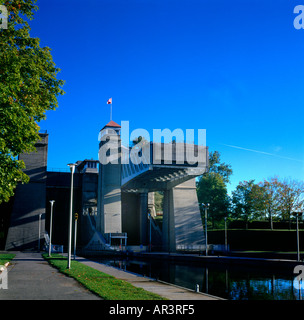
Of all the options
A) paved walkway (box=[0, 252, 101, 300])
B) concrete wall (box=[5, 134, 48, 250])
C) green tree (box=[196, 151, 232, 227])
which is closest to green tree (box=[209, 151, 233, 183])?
green tree (box=[196, 151, 232, 227])

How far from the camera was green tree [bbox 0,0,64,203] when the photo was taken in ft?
47.4

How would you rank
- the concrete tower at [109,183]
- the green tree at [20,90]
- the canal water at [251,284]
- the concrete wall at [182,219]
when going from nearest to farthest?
the green tree at [20,90] → the canal water at [251,284] → the concrete wall at [182,219] → the concrete tower at [109,183]

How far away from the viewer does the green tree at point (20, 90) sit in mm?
14461

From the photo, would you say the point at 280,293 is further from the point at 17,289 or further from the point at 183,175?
the point at 183,175

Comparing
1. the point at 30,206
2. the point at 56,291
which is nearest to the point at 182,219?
the point at 30,206

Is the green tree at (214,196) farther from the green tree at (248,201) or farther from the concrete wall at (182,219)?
the concrete wall at (182,219)

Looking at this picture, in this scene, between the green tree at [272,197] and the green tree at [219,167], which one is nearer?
the green tree at [272,197]

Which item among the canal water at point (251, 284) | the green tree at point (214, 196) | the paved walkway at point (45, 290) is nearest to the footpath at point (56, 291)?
the paved walkway at point (45, 290)

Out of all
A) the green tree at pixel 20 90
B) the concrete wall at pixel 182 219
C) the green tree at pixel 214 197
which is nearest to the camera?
the green tree at pixel 20 90

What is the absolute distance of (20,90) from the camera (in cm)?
1742

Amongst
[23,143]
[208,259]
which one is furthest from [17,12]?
[208,259]

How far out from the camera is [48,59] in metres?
20.2

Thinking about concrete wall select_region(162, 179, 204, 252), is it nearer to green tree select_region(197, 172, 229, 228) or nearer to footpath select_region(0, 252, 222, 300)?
green tree select_region(197, 172, 229, 228)
